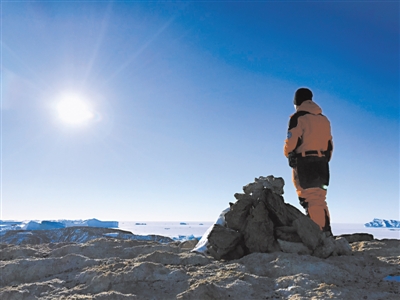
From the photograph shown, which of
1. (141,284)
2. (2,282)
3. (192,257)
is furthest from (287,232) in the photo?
(2,282)

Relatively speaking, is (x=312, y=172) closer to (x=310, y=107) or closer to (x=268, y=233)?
(x=310, y=107)

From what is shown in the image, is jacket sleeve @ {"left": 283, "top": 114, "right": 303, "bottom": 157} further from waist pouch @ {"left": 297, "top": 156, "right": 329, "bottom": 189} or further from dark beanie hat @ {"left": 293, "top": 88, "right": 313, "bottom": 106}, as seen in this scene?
dark beanie hat @ {"left": 293, "top": 88, "right": 313, "bottom": 106}

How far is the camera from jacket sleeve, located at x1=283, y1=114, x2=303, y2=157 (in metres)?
6.78

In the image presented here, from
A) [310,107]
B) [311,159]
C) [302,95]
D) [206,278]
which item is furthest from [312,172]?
[206,278]

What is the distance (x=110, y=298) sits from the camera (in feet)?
11.2

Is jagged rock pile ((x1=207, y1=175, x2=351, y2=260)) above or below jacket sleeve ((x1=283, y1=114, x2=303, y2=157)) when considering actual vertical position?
below

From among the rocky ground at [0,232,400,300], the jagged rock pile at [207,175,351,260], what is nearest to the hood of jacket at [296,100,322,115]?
the jagged rock pile at [207,175,351,260]

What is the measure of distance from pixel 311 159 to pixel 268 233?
7.21 feet

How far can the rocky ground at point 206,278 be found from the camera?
348cm

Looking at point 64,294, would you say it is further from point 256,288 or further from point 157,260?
point 256,288

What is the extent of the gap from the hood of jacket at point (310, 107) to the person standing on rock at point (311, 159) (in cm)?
2

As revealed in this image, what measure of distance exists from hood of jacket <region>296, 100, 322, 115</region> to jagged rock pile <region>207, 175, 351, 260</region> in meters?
2.24

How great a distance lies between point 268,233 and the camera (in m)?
5.63

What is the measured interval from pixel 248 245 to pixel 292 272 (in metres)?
1.42
